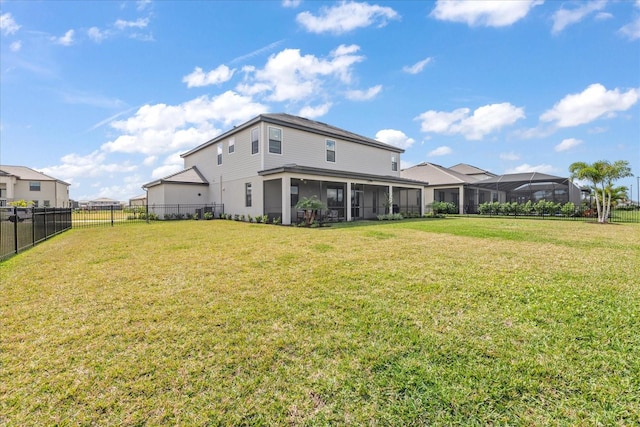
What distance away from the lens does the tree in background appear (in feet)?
49.4

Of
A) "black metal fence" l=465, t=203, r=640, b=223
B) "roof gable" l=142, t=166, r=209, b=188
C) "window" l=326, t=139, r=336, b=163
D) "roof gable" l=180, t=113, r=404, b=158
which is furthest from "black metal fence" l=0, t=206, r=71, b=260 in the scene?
"black metal fence" l=465, t=203, r=640, b=223

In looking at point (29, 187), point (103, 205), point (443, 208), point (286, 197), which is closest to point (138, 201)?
point (29, 187)

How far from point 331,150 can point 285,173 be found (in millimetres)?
6426

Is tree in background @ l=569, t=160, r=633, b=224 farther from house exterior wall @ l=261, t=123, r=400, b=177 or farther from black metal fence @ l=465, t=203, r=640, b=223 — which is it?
house exterior wall @ l=261, t=123, r=400, b=177

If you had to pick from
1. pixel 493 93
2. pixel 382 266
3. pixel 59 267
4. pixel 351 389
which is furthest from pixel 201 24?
pixel 493 93

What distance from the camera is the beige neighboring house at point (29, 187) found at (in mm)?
31672

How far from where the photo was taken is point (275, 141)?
16.5 m

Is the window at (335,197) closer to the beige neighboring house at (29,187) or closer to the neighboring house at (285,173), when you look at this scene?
the neighboring house at (285,173)

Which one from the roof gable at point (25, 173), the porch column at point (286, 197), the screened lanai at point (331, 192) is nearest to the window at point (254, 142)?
the screened lanai at point (331, 192)

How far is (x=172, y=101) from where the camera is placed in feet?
58.7

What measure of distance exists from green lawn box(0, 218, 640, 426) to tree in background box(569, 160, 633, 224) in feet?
44.1

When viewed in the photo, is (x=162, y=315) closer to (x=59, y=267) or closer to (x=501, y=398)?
(x=501, y=398)

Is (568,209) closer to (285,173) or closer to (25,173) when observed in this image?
(285,173)

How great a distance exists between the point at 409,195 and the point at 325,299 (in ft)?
79.3
